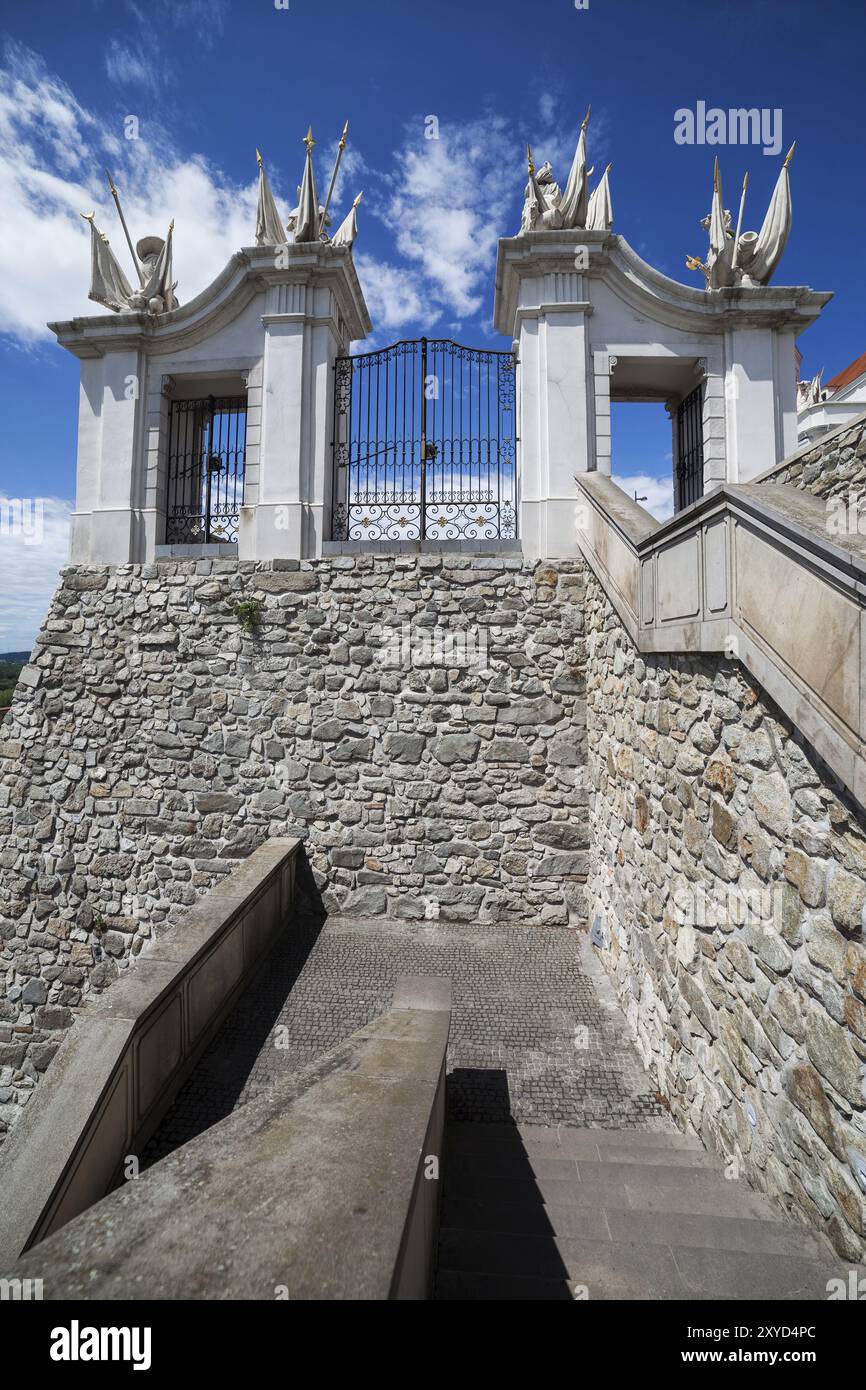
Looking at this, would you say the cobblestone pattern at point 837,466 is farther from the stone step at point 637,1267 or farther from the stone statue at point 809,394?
the stone statue at point 809,394

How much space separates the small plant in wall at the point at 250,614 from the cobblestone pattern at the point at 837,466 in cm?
538

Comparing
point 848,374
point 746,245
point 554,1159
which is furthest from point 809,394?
point 554,1159

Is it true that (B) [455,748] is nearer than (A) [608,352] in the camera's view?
Yes

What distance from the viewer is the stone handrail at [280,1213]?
138cm

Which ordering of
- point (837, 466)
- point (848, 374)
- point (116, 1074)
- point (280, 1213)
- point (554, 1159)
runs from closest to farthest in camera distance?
point (280, 1213)
point (554, 1159)
point (116, 1074)
point (837, 466)
point (848, 374)

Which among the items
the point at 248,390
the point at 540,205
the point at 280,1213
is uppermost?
the point at 540,205

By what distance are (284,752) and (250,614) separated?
1.65 meters

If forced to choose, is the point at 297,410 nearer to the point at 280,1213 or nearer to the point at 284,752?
the point at 284,752

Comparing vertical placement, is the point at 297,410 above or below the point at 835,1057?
above

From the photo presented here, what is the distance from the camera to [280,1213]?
62.9 inches

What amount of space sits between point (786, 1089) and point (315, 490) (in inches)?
273

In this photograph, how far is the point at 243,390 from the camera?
339 inches

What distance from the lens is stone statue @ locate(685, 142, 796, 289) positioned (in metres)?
7.27

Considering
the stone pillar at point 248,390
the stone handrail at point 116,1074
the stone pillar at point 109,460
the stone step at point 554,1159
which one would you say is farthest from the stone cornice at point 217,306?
the stone step at point 554,1159
